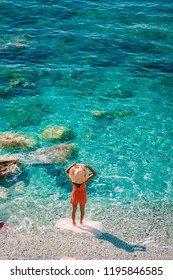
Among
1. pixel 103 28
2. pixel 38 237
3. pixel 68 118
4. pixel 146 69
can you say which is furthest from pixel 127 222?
pixel 103 28

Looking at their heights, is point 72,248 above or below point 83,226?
above

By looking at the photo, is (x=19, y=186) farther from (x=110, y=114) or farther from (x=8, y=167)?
(x=110, y=114)

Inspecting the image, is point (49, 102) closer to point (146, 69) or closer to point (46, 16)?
point (146, 69)

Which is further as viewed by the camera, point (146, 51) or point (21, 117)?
point (146, 51)

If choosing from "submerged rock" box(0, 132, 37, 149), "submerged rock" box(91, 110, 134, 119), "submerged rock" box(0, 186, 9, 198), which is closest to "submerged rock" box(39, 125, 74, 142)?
"submerged rock" box(0, 132, 37, 149)

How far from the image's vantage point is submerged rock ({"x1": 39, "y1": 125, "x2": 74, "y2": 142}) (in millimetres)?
24688

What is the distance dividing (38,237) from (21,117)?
40.7ft

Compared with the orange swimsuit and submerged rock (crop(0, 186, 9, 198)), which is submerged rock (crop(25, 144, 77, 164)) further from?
the orange swimsuit

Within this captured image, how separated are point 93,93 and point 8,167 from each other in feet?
37.9

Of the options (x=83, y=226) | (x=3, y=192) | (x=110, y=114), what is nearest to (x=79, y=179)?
(x=83, y=226)

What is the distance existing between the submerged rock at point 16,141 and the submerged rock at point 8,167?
82.6 inches

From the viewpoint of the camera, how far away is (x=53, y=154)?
22891mm

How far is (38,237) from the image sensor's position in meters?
16.5

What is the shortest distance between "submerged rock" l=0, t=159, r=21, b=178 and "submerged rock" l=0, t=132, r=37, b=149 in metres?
2.10
